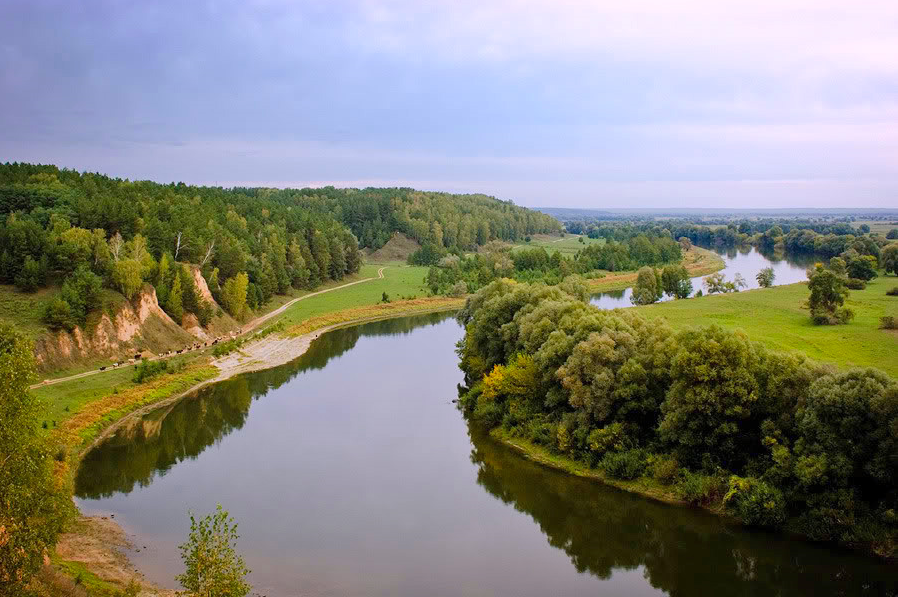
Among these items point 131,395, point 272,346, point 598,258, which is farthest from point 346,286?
point 131,395

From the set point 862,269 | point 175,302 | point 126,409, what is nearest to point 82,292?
point 175,302

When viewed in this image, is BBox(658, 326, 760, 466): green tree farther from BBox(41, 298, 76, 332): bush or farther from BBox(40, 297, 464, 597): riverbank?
BBox(41, 298, 76, 332): bush

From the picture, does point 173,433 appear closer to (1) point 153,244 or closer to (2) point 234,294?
(2) point 234,294

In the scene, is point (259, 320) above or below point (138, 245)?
below

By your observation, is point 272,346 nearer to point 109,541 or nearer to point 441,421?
point 441,421

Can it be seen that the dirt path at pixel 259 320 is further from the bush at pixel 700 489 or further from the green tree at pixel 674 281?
the green tree at pixel 674 281
